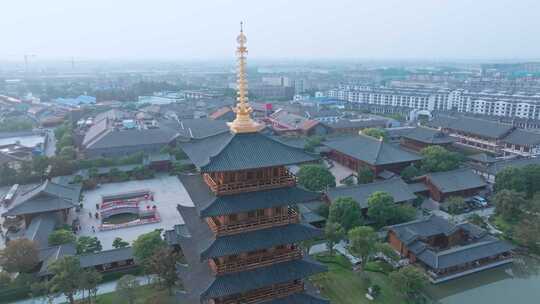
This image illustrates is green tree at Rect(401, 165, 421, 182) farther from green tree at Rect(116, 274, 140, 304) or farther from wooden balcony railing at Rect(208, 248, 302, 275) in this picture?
green tree at Rect(116, 274, 140, 304)

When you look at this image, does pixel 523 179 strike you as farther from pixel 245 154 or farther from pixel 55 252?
pixel 55 252

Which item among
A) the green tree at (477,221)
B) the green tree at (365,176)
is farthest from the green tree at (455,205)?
the green tree at (365,176)

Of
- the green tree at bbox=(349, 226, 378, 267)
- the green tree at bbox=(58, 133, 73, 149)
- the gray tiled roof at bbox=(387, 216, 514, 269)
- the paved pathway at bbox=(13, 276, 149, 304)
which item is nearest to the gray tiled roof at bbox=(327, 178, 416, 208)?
the gray tiled roof at bbox=(387, 216, 514, 269)

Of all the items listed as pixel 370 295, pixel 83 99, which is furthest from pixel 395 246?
pixel 83 99

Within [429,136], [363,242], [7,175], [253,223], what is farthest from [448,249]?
[7,175]

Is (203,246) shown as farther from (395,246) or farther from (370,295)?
(395,246)
